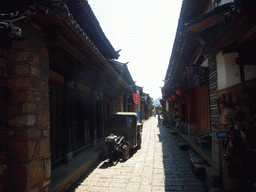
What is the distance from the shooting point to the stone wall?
266cm

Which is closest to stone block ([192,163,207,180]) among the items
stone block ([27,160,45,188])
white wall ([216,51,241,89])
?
white wall ([216,51,241,89])

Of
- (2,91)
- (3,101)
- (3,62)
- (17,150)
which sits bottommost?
(17,150)

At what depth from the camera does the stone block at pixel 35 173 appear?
2.68m

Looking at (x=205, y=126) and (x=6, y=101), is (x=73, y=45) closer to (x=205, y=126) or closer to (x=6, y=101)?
(x=6, y=101)

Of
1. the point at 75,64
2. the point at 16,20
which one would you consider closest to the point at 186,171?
the point at 75,64

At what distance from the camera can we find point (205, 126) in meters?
6.93

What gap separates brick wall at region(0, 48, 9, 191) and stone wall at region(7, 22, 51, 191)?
0.06 m

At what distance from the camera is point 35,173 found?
2801 millimetres

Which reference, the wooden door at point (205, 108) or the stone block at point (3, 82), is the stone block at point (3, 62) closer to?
the stone block at point (3, 82)

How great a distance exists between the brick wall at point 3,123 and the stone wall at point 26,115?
0.06m

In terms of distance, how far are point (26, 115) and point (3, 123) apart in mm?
395

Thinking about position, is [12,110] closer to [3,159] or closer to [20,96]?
[20,96]

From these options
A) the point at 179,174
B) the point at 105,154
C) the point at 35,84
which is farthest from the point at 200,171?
the point at 35,84

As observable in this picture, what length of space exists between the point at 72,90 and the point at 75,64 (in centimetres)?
Answer: 150
